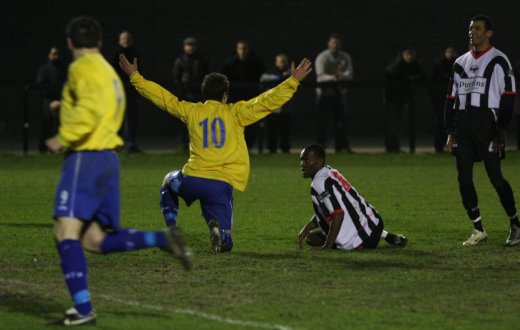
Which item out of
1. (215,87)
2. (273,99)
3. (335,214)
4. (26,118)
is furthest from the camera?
(26,118)

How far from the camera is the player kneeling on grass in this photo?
10664 mm

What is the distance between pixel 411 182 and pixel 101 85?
11.2 m

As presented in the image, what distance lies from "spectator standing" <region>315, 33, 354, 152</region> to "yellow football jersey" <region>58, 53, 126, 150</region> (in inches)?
606

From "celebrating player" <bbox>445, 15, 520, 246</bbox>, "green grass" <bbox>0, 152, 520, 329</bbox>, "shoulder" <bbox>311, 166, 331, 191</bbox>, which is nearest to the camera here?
"green grass" <bbox>0, 152, 520, 329</bbox>

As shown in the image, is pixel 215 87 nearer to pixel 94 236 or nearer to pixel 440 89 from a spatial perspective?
pixel 94 236

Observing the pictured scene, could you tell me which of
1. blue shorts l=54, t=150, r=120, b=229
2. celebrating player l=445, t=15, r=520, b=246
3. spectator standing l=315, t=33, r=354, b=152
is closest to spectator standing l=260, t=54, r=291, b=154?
spectator standing l=315, t=33, r=354, b=152

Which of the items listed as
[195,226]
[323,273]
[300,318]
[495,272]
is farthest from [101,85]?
[195,226]

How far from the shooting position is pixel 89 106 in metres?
7.35

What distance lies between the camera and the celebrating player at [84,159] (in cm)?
737

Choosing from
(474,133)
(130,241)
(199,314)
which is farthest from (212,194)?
(130,241)

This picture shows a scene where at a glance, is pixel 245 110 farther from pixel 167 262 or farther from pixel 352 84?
pixel 352 84

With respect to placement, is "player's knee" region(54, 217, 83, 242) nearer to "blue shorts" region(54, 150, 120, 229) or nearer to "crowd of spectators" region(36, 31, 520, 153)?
"blue shorts" region(54, 150, 120, 229)

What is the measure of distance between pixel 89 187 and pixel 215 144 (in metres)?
3.30

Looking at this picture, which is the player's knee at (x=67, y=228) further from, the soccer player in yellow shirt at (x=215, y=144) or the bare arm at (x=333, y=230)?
the bare arm at (x=333, y=230)
